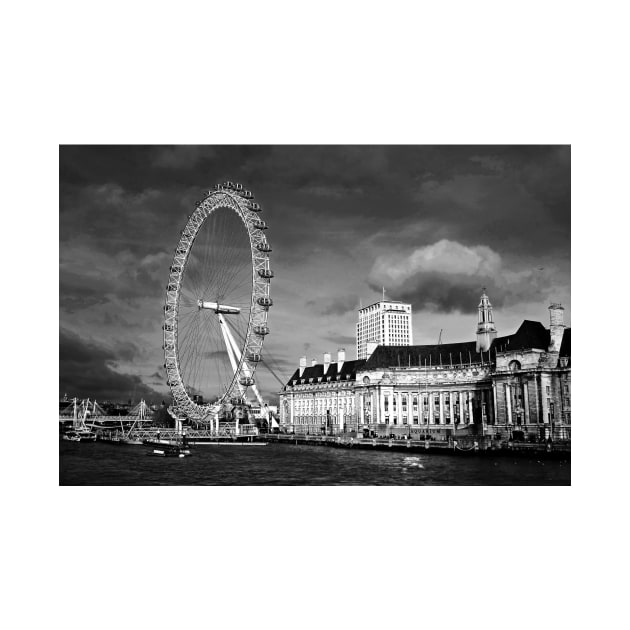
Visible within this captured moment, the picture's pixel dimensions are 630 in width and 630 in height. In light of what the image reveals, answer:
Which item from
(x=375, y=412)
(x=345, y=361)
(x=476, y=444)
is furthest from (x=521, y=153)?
(x=345, y=361)

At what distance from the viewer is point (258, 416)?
48.6 m

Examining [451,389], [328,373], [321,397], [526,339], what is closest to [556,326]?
[526,339]

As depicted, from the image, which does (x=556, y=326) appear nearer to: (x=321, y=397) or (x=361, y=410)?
(x=361, y=410)

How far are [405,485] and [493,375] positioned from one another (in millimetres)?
20479

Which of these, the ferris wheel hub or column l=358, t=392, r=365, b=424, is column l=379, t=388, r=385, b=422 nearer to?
column l=358, t=392, r=365, b=424

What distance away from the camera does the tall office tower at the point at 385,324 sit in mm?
26069

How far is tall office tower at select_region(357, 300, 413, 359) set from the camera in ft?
85.5

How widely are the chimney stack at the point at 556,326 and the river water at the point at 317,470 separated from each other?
443 cm

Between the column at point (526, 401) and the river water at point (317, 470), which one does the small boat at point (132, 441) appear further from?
the column at point (526, 401)

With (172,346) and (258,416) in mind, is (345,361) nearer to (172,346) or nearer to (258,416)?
(258,416)

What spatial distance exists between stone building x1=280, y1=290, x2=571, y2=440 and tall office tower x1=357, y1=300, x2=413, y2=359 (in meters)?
3.21

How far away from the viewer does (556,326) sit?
71.0 ft

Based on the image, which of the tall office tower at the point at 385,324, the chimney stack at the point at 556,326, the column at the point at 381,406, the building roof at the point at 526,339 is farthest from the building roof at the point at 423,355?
the chimney stack at the point at 556,326

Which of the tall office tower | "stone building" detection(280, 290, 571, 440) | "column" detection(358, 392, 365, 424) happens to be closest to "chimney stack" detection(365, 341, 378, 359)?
the tall office tower
